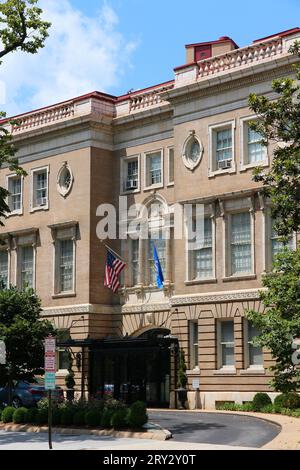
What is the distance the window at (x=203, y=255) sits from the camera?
1677 inches

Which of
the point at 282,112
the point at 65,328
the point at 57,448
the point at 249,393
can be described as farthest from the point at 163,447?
the point at 65,328

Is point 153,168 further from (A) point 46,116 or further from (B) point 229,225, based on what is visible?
(A) point 46,116

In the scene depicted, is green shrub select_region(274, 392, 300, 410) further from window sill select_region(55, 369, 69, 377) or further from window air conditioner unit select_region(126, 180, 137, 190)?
window air conditioner unit select_region(126, 180, 137, 190)

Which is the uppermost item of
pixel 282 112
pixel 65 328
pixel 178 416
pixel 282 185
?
pixel 282 112

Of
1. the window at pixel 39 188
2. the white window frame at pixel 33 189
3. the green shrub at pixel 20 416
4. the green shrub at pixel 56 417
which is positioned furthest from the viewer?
the window at pixel 39 188

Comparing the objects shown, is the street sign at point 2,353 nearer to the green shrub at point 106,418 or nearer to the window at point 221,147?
the green shrub at point 106,418

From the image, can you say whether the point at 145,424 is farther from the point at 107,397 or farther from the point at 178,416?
the point at 178,416

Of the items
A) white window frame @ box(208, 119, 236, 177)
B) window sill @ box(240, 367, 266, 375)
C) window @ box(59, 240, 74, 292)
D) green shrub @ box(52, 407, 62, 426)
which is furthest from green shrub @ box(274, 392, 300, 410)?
window @ box(59, 240, 74, 292)

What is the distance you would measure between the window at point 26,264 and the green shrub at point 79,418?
20.1 m

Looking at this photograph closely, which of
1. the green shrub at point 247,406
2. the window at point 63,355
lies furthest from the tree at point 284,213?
the window at point 63,355

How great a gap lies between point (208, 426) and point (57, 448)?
736 cm

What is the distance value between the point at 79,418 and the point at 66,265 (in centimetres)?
1859

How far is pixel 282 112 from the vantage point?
2425cm

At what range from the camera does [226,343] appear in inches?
1636
